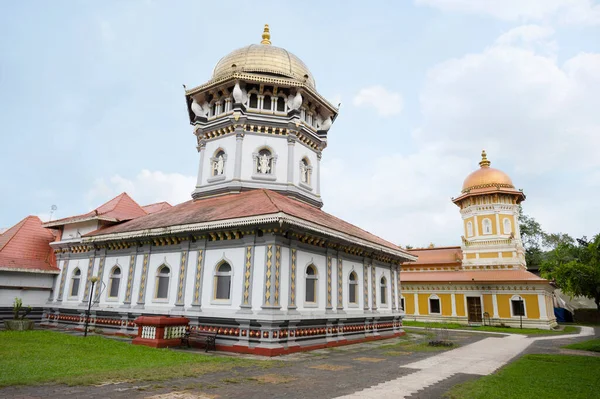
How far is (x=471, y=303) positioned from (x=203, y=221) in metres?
25.7

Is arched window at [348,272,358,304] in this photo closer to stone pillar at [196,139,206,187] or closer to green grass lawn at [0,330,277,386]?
green grass lawn at [0,330,277,386]

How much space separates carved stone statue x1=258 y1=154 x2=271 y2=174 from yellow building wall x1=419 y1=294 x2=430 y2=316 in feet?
69.1

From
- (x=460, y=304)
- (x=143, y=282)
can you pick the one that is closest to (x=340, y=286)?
(x=143, y=282)

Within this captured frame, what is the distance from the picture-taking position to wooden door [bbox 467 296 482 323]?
31.2 meters

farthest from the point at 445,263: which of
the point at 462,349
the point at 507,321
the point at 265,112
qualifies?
the point at 265,112

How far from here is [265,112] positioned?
66.4 ft

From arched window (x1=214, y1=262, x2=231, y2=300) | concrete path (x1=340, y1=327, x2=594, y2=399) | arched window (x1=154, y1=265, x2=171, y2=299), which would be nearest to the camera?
concrete path (x1=340, y1=327, x2=594, y2=399)

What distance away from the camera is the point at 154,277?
53.6 feet

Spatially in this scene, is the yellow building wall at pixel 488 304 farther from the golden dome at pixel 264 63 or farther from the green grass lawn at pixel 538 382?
the golden dome at pixel 264 63

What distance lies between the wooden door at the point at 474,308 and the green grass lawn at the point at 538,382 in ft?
65.7

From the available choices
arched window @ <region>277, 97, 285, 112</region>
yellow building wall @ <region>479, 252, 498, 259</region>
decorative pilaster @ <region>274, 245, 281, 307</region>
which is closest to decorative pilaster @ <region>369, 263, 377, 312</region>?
decorative pilaster @ <region>274, 245, 281, 307</region>

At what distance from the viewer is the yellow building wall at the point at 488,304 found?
1204 inches

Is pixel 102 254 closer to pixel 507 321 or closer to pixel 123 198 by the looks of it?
pixel 123 198

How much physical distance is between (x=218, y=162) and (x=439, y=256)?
24.5 m
